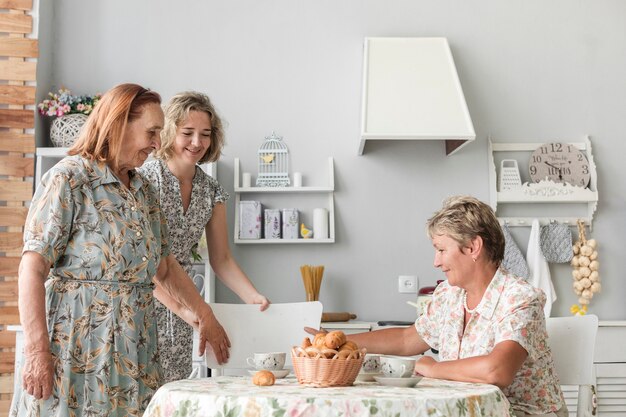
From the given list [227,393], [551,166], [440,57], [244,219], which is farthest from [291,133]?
[227,393]

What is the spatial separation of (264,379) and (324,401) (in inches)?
9.3

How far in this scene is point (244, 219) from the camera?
152 inches

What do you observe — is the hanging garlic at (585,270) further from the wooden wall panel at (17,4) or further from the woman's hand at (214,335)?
the wooden wall panel at (17,4)

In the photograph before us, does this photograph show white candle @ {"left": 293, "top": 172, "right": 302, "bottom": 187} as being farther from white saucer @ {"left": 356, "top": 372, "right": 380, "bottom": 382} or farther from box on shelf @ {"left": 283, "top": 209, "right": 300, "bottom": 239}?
Result: white saucer @ {"left": 356, "top": 372, "right": 380, "bottom": 382}

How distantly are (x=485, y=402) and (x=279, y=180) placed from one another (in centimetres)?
249

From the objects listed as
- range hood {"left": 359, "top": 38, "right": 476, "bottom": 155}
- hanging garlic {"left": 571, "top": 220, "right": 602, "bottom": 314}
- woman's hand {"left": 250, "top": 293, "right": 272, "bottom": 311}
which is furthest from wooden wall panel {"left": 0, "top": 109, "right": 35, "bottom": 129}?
hanging garlic {"left": 571, "top": 220, "right": 602, "bottom": 314}

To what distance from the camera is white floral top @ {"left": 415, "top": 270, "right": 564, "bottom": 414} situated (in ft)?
Result: 6.26

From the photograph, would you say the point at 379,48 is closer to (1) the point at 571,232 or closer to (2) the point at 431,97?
(2) the point at 431,97

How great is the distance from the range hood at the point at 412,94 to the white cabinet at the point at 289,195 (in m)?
0.26

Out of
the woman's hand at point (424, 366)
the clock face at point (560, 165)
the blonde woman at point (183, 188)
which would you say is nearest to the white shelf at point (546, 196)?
the clock face at point (560, 165)

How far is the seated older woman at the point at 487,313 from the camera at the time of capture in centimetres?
189

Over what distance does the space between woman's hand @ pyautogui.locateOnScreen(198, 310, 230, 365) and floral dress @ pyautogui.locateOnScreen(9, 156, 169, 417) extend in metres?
0.31

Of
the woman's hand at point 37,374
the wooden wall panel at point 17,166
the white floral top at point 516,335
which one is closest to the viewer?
the woman's hand at point 37,374

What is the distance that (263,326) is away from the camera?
227 centimetres
